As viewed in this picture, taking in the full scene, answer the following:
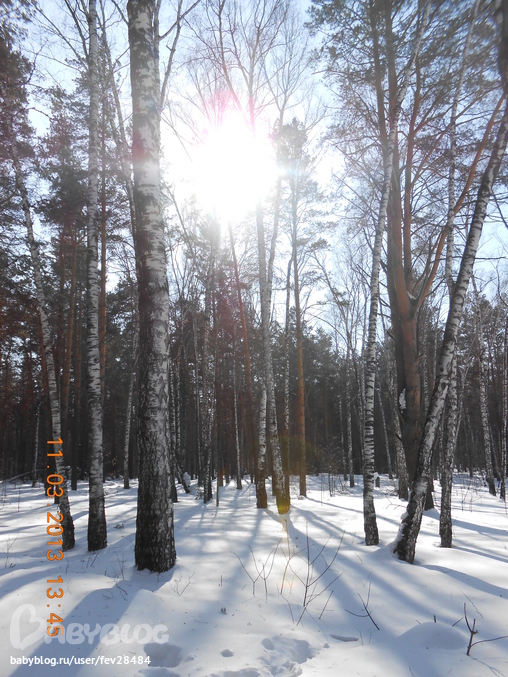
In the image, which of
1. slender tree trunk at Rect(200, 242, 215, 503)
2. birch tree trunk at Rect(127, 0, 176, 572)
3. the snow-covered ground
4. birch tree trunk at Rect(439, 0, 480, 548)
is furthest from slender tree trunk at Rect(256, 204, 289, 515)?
birch tree trunk at Rect(127, 0, 176, 572)

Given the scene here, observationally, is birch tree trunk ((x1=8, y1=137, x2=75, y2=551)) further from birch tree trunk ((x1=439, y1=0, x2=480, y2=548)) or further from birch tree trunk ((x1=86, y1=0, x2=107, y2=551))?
birch tree trunk ((x1=439, y1=0, x2=480, y2=548))

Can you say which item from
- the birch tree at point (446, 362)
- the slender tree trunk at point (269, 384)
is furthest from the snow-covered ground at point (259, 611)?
the slender tree trunk at point (269, 384)

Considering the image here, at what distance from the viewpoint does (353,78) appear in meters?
7.97

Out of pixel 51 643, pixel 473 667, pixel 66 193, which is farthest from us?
pixel 66 193

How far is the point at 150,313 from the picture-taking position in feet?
13.9

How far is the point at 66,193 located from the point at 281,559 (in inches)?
497

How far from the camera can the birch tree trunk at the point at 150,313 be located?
397 cm

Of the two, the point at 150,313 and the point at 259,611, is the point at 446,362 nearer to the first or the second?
the point at 259,611

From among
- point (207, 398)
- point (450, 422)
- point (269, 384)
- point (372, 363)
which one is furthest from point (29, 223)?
point (450, 422)

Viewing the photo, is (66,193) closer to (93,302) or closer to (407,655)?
(93,302)

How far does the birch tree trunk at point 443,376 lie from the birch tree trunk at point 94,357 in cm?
426

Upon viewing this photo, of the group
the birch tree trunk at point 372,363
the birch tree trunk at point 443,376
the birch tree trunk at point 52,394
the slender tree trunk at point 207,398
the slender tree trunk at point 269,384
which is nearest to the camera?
the birch tree trunk at point 443,376

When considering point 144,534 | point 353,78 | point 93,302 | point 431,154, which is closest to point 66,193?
point 93,302

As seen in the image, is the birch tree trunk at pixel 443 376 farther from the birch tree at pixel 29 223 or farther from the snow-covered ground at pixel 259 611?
the birch tree at pixel 29 223
